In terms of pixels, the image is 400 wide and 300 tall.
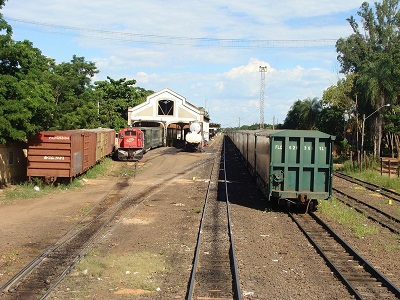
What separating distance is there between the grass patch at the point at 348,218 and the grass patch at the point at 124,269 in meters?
6.38

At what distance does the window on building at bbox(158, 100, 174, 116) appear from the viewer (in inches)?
2660

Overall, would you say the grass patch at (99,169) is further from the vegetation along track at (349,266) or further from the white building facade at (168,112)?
the white building facade at (168,112)

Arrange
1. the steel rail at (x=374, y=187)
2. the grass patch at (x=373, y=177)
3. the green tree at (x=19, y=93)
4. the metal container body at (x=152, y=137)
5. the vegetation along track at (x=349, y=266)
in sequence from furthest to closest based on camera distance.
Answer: the metal container body at (x=152, y=137) → the grass patch at (x=373, y=177) → the steel rail at (x=374, y=187) → the green tree at (x=19, y=93) → the vegetation along track at (x=349, y=266)

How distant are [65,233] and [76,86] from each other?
127 feet

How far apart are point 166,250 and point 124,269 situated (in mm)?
1793

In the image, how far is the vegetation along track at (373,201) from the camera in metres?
16.5

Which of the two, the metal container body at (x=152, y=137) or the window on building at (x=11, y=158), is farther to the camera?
the metal container body at (x=152, y=137)

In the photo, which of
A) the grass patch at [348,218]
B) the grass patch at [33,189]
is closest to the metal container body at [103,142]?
the grass patch at [33,189]

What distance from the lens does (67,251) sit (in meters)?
11.1

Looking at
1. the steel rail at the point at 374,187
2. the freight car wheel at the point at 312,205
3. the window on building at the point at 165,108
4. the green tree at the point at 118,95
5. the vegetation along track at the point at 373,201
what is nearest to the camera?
the vegetation along track at the point at 373,201

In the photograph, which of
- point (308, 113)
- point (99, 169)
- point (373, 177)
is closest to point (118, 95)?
point (308, 113)

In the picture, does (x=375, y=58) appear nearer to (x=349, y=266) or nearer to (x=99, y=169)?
(x=99, y=169)

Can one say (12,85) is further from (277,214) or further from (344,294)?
(344,294)

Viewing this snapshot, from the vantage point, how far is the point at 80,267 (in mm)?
9688
